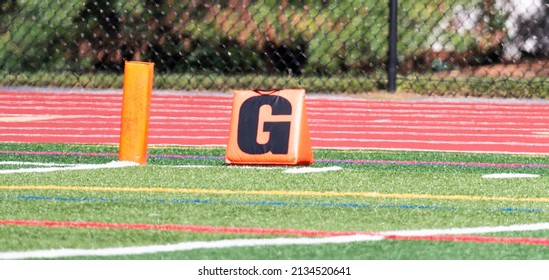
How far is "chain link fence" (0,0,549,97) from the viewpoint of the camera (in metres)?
15.9

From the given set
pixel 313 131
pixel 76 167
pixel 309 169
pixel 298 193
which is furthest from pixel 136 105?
pixel 313 131

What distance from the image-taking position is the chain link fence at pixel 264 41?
52.2ft

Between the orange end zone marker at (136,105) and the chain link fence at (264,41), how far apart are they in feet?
22.5

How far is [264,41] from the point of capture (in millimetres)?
16469

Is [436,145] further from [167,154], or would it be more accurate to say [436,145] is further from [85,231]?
[85,231]

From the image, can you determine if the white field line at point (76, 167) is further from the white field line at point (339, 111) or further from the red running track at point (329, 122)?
the white field line at point (339, 111)

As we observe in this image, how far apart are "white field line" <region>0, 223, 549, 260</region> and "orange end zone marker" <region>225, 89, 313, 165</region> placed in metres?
2.61

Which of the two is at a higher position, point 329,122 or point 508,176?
point 329,122

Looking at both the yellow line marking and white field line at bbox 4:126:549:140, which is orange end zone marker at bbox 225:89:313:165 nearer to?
the yellow line marking

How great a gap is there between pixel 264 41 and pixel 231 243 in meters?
11.3

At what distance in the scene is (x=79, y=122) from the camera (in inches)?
454

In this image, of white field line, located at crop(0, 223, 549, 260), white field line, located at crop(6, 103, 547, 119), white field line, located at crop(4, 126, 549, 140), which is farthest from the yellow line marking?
white field line, located at crop(6, 103, 547, 119)

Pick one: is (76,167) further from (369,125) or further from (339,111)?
(339,111)

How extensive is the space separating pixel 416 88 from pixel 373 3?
186 cm
